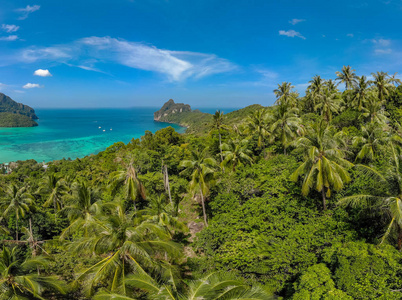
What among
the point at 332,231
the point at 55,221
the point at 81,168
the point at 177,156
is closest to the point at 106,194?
the point at 55,221

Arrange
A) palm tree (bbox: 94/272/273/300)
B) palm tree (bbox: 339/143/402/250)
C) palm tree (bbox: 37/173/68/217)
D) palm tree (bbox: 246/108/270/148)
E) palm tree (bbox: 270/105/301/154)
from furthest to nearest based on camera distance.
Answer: palm tree (bbox: 246/108/270/148) → palm tree (bbox: 270/105/301/154) → palm tree (bbox: 37/173/68/217) → palm tree (bbox: 339/143/402/250) → palm tree (bbox: 94/272/273/300)

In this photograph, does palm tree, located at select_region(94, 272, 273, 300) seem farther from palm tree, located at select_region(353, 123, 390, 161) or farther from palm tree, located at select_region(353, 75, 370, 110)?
palm tree, located at select_region(353, 75, 370, 110)

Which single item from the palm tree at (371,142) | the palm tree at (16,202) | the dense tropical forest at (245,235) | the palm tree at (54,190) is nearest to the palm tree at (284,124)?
the dense tropical forest at (245,235)

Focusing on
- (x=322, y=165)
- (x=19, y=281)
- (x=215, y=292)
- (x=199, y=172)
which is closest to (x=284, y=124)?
(x=322, y=165)

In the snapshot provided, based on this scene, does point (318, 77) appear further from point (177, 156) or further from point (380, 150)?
point (177, 156)

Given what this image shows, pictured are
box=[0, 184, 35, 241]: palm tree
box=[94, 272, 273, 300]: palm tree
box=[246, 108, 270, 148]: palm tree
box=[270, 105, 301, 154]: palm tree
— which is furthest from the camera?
box=[246, 108, 270, 148]: palm tree

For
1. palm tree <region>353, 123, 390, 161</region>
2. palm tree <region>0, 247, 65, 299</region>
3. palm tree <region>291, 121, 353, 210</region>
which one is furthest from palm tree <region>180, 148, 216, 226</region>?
palm tree <region>353, 123, 390, 161</region>
